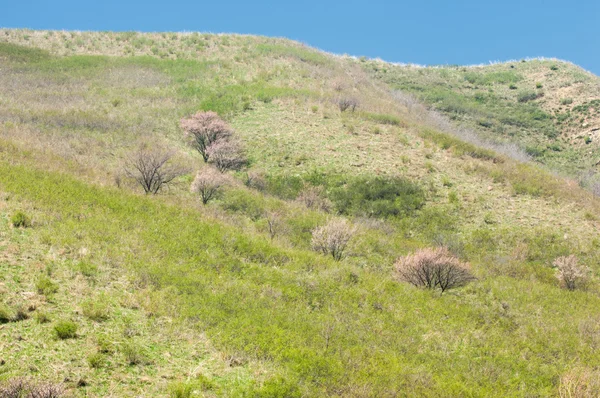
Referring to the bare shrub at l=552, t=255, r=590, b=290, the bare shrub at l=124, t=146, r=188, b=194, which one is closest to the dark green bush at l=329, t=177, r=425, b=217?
the bare shrub at l=552, t=255, r=590, b=290

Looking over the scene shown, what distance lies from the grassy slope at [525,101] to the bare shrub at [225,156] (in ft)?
120

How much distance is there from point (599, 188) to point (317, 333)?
3385 cm

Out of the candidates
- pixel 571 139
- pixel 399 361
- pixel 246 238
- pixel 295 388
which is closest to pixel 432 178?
pixel 246 238

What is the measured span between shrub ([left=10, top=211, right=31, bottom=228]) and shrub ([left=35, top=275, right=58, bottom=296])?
3.91 m

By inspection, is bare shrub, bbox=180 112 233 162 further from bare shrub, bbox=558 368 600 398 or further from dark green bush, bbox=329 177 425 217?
bare shrub, bbox=558 368 600 398

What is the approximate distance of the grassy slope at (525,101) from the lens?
175 ft

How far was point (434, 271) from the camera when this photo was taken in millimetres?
17312

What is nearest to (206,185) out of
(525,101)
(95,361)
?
(95,361)

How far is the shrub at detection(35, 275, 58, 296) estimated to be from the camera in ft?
33.9

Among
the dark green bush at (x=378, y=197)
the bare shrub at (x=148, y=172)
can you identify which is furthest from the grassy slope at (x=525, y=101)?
the bare shrub at (x=148, y=172)

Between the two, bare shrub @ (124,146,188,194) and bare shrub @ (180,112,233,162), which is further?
bare shrub @ (180,112,233,162)

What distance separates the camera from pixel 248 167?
3259 centimetres

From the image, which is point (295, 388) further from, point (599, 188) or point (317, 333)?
point (599, 188)

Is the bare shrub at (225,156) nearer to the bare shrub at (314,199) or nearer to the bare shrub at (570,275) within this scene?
the bare shrub at (314,199)
